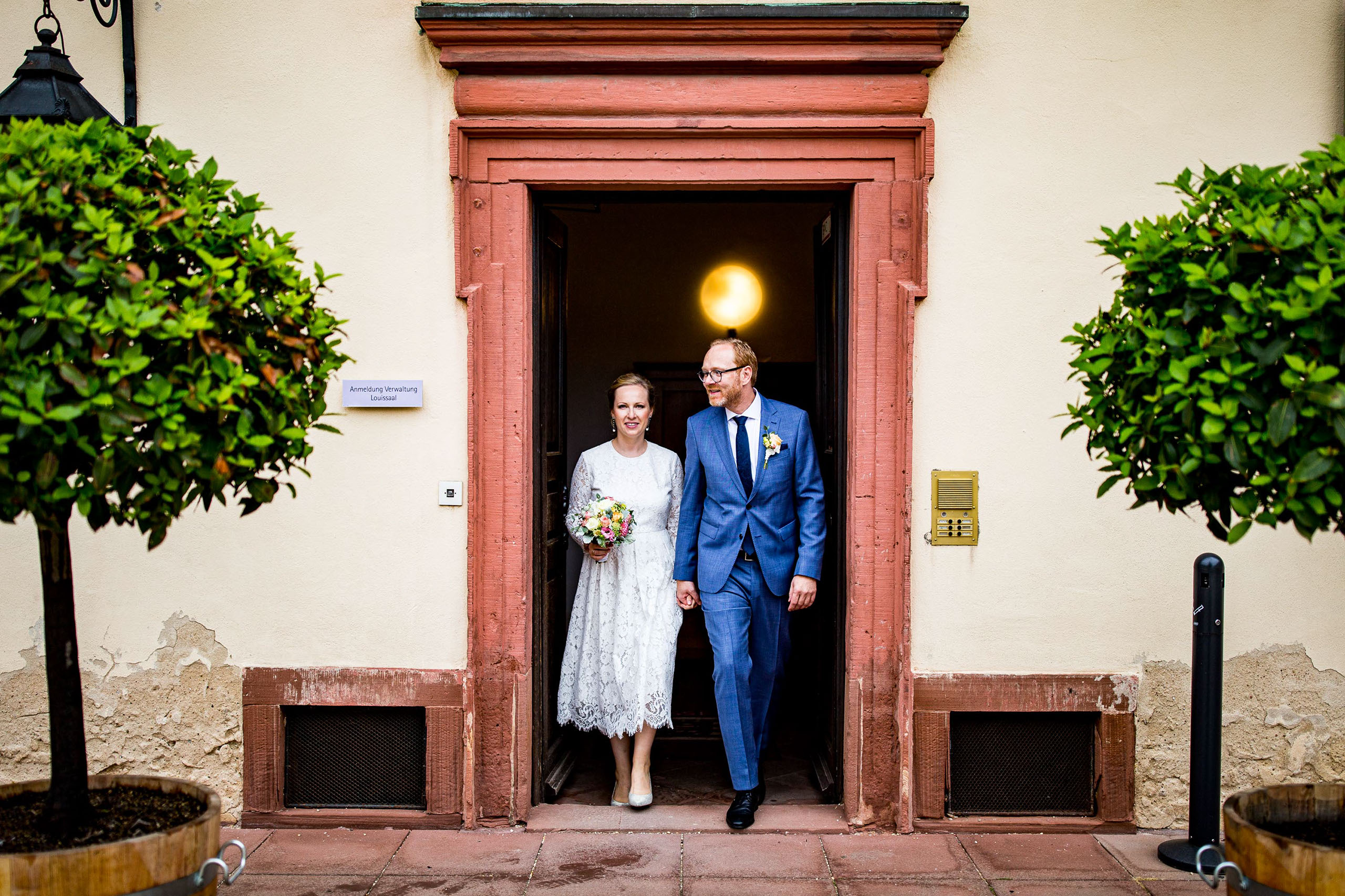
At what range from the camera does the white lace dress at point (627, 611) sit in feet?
15.6

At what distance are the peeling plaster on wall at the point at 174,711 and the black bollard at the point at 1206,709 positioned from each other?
3.89 meters

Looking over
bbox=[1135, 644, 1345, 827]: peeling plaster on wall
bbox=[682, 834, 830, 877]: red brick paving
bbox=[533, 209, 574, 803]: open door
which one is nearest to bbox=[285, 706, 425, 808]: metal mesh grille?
bbox=[533, 209, 574, 803]: open door

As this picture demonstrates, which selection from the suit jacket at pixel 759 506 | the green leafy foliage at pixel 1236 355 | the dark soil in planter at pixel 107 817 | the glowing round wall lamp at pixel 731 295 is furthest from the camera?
the glowing round wall lamp at pixel 731 295

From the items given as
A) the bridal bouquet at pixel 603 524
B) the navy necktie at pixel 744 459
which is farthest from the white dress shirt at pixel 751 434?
the bridal bouquet at pixel 603 524

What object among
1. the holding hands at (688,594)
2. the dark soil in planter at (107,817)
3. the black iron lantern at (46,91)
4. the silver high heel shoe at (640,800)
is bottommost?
the silver high heel shoe at (640,800)

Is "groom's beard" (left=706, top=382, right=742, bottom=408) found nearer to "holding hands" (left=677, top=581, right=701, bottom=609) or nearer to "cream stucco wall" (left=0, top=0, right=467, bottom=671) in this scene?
"holding hands" (left=677, top=581, right=701, bottom=609)

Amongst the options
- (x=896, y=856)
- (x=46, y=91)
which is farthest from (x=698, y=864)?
(x=46, y=91)

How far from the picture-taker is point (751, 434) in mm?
4707

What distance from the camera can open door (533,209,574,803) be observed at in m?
4.73

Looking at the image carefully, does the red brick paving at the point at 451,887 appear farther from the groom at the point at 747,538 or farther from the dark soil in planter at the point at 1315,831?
the dark soil in planter at the point at 1315,831

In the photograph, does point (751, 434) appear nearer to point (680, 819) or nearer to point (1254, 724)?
point (680, 819)

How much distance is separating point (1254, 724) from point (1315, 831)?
1835 mm

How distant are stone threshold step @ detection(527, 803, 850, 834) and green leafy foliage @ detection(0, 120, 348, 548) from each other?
7.81ft

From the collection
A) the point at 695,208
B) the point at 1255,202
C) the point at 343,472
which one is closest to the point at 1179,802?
the point at 1255,202
